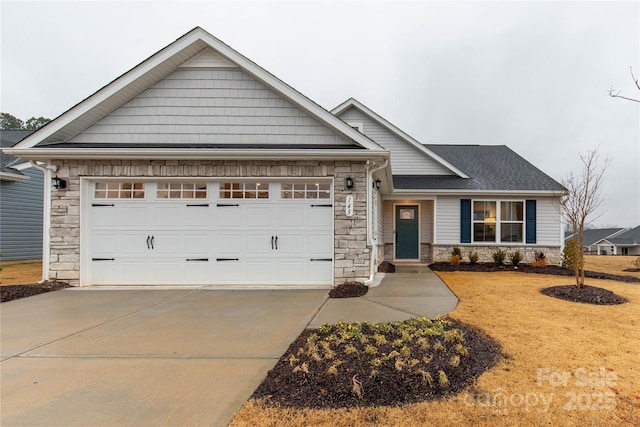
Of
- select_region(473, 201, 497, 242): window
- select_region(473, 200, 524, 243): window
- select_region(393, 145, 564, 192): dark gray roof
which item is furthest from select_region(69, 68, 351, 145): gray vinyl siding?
select_region(473, 200, 524, 243): window

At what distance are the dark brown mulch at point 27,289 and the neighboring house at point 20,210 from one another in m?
7.42

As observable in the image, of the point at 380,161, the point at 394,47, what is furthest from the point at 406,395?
the point at 394,47

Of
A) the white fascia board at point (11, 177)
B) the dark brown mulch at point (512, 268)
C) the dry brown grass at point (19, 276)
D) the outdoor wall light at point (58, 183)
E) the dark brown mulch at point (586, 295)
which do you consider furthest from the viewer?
the white fascia board at point (11, 177)

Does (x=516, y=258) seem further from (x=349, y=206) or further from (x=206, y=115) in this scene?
(x=206, y=115)

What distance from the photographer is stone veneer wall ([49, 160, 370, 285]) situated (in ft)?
22.5

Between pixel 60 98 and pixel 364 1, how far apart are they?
51510 mm

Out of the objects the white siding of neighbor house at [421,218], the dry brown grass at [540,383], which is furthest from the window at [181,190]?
→ the white siding of neighbor house at [421,218]

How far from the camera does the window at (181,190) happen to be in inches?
285

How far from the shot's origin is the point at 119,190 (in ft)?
23.8

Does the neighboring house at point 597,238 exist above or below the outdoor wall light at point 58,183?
below

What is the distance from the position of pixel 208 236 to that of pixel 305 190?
2.52 metres

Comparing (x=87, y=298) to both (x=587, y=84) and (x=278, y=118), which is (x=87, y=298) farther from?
(x=587, y=84)

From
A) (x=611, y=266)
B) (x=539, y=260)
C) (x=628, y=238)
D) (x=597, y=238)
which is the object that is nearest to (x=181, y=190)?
(x=539, y=260)

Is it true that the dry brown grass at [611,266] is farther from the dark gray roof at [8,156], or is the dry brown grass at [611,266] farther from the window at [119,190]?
the dark gray roof at [8,156]
